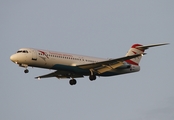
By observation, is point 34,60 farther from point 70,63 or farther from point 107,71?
point 107,71

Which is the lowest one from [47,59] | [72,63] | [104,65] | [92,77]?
[92,77]

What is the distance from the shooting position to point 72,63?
200 feet

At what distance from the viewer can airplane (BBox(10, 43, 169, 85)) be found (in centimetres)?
5881

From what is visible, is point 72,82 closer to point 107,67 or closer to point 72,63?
point 72,63

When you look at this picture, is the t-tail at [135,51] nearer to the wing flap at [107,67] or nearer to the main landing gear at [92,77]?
the wing flap at [107,67]

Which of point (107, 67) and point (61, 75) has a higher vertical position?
point (107, 67)

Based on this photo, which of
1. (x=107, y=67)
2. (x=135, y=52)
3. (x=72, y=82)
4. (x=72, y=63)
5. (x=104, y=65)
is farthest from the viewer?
(x=135, y=52)

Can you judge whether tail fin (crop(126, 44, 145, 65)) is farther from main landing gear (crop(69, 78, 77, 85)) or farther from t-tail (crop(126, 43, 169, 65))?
main landing gear (crop(69, 78, 77, 85))

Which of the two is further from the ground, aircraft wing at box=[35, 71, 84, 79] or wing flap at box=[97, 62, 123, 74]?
wing flap at box=[97, 62, 123, 74]

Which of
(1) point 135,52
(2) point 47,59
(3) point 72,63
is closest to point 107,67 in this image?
(3) point 72,63

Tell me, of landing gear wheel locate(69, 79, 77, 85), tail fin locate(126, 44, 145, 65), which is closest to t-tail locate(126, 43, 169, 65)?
tail fin locate(126, 44, 145, 65)

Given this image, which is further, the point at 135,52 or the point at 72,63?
the point at 135,52

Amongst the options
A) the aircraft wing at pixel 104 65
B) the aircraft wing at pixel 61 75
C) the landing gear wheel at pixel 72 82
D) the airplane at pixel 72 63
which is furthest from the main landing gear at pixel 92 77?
the landing gear wheel at pixel 72 82

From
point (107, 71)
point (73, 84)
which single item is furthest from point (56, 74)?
point (107, 71)
